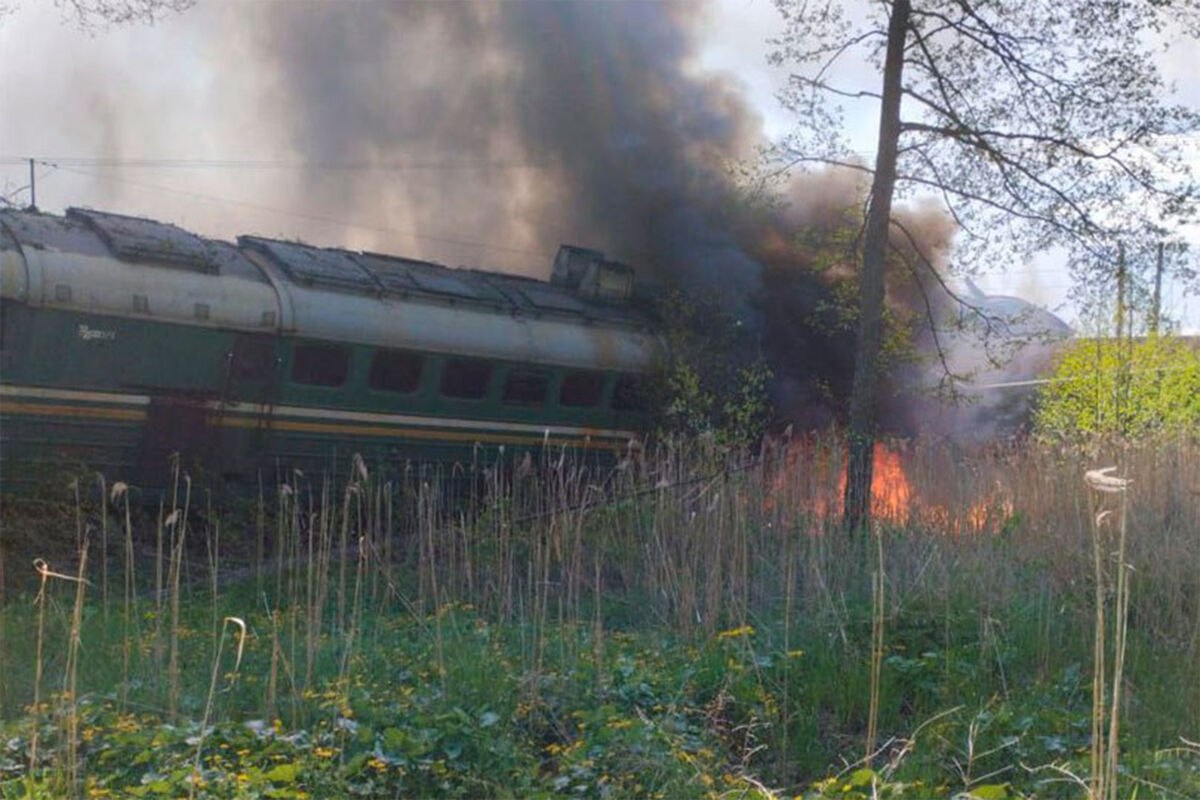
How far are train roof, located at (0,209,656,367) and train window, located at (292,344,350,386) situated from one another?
0.17 metres

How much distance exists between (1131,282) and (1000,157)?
159 centimetres

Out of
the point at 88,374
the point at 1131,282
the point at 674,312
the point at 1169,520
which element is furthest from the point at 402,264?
the point at 1169,520

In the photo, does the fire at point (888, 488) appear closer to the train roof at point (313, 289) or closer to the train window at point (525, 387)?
the train window at point (525, 387)

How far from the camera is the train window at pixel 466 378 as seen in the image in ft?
50.6

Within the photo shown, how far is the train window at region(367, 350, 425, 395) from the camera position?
48.7 feet

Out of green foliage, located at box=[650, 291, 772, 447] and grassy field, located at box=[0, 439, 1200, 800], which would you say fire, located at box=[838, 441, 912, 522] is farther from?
green foliage, located at box=[650, 291, 772, 447]

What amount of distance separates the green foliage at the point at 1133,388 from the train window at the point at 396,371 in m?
7.53

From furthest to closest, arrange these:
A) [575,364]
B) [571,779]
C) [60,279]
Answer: [575,364] → [60,279] → [571,779]

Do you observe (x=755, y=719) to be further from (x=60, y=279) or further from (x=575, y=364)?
(x=575, y=364)

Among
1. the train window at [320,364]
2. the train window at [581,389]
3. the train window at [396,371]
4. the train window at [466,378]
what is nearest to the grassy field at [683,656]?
the train window at [320,364]

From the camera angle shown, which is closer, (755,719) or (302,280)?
(755,719)

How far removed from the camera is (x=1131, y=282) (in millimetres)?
11500

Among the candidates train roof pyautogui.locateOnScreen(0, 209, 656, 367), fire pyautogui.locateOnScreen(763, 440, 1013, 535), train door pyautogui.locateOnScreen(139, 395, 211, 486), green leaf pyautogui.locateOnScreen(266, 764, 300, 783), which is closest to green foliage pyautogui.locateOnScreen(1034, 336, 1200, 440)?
fire pyautogui.locateOnScreen(763, 440, 1013, 535)

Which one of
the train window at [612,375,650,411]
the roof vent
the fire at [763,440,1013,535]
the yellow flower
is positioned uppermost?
the roof vent
